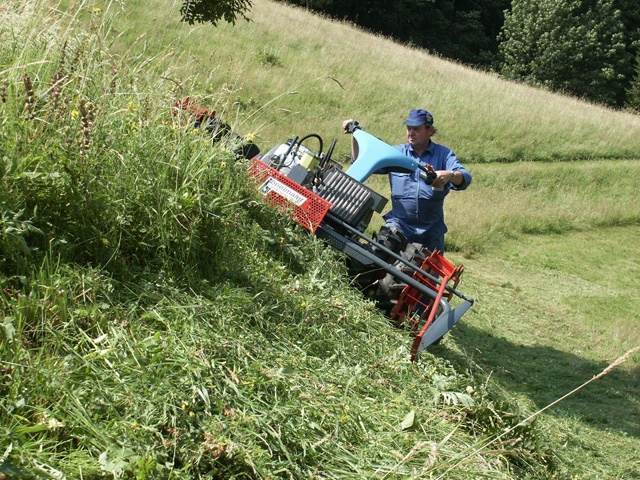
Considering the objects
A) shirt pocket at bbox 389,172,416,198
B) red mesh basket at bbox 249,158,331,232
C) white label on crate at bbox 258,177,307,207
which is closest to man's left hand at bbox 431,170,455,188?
shirt pocket at bbox 389,172,416,198

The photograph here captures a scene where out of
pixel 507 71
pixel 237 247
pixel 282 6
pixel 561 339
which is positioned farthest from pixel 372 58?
pixel 507 71

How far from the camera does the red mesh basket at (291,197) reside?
4637mm

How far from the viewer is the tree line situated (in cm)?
3975

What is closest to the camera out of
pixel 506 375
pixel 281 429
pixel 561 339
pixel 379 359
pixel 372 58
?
pixel 281 429

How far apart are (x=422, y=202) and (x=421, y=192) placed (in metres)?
0.09

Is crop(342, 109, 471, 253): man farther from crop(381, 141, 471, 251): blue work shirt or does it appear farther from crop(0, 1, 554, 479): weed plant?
crop(0, 1, 554, 479): weed plant

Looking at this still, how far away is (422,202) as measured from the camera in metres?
5.89

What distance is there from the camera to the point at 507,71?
41.2 meters

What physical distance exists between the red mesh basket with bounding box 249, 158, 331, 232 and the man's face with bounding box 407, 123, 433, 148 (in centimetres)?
157

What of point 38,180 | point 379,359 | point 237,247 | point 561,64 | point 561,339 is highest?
point 561,64

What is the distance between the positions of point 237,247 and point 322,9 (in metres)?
35.7

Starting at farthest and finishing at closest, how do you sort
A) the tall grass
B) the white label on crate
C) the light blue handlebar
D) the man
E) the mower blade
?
the tall grass
the man
the light blue handlebar
the white label on crate
the mower blade

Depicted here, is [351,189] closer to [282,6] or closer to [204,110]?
[204,110]

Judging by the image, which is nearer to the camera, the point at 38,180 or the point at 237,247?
the point at 38,180
